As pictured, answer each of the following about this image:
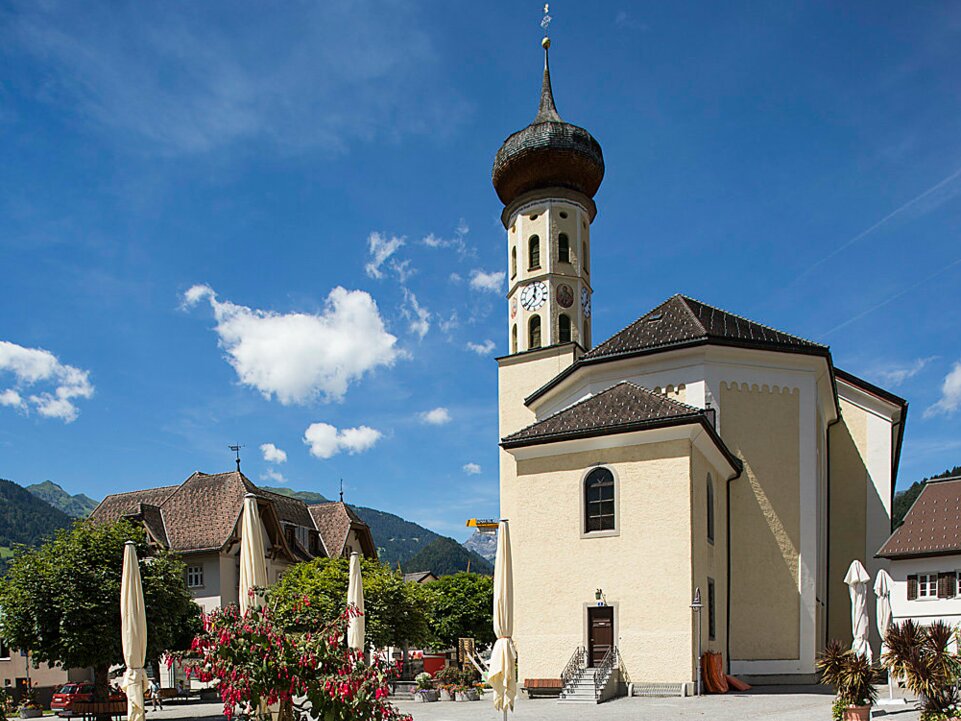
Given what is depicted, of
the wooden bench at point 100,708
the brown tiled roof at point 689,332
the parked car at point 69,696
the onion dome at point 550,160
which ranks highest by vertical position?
the onion dome at point 550,160

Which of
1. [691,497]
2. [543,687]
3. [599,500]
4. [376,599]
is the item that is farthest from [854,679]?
[376,599]

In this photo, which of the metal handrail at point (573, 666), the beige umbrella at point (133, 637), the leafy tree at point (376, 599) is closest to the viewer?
the beige umbrella at point (133, 637)

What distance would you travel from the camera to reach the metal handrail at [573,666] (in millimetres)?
22016

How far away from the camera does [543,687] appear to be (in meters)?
22.2

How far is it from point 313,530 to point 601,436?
29792mm

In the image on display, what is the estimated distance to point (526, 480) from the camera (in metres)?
24.8

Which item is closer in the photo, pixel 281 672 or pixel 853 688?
pixel 281 672

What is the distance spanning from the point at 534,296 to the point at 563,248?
2.51 m

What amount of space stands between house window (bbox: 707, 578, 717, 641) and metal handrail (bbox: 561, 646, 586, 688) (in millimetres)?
3571

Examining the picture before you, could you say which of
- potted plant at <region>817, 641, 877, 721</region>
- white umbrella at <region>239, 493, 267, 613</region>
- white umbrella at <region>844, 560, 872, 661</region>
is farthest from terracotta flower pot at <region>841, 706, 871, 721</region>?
white umbrella at <region>239, 493, 267, 613</region>

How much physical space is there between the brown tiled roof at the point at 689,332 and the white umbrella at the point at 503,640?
44.9 ft

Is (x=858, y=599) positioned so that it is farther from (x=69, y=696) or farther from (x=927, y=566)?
(x=69, y=696)

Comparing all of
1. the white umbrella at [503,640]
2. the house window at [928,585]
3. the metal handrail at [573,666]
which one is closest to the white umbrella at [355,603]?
the white umbrella at [503,640]

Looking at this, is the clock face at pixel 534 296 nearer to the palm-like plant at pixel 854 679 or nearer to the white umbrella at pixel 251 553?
the palm-like plant at pixel 854 679
